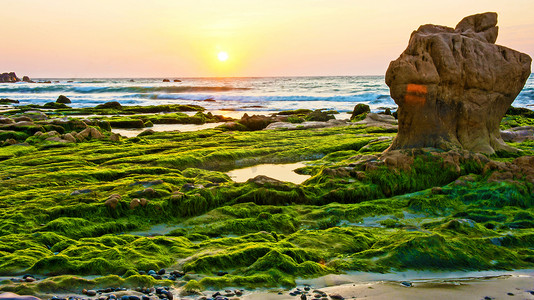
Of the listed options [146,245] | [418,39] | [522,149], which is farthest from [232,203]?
[522,149]

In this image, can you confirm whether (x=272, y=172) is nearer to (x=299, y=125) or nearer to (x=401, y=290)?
(x=401, y=290)

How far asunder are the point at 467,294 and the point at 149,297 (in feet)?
10.4

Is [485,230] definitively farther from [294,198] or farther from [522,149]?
[522,149]

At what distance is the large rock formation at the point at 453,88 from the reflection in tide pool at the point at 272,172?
245cm

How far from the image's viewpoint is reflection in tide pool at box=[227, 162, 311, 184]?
1038 centimetres

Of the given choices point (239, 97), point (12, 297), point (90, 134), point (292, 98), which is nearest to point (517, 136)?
point (12, 297)

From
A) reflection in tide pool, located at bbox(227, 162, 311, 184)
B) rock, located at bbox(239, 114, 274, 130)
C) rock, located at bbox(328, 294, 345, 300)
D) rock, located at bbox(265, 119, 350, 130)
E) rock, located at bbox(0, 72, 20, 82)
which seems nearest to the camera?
rock, located at bbox(328, 294, 345, 300)

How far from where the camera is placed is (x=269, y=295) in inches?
173

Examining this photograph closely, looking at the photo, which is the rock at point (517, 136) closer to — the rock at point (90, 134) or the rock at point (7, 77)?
the rock at point (90, 134)

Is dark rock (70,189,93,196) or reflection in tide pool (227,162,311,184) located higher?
dark rock (70,189,93,196)

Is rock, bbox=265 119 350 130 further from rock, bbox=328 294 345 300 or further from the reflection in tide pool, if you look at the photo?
rock, bbox=328 294 345 300

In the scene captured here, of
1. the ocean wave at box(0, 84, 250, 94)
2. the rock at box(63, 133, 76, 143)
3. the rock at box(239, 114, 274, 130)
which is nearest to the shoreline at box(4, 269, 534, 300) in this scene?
the rock at box(63, 133, 76, 143)

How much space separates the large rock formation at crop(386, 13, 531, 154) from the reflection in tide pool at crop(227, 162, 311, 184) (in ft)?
8.05

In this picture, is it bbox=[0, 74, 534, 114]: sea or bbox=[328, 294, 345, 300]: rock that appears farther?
bbox=[0, 74, 534, 114]: sea
